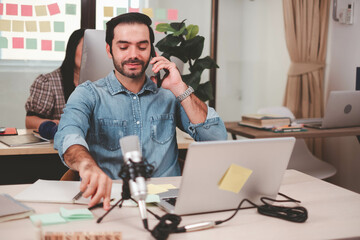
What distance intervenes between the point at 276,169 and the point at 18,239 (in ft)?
2.24

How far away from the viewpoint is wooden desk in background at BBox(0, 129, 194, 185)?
78.6 inches

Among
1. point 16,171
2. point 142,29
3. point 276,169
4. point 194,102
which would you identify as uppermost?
point 142,29

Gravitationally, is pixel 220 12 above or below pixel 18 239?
above

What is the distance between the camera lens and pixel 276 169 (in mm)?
1145

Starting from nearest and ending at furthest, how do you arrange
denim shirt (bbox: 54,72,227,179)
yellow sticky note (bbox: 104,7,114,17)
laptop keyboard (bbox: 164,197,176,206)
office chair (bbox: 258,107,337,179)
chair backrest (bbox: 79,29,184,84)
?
laptop keyboard (bbox: 164,197,176,206) < denim shirt (bbox: 54,72,227,179) < chair backrest (bbox: 79,29,184,84) < office chair (bbox: 258,107,337,179) < yellow sticky note (bbox: 104,7,114,17)

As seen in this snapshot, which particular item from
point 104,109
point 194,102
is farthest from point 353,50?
point 104,109

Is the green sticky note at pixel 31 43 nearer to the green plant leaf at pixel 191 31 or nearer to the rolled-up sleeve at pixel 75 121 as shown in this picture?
the green plant leaf at pixel 191 31

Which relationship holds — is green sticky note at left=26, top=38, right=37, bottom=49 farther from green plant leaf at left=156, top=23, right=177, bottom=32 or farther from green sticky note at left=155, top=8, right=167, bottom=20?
green plant leaf at left=156, top=23, right=177, bottom=32

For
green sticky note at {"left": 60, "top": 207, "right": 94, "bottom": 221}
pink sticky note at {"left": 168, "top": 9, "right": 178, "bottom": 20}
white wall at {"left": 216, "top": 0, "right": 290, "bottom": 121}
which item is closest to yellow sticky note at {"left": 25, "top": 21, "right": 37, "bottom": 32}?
pink sticky note at {"left": 168, "top": 9, "right": 178, "bottom": 20}

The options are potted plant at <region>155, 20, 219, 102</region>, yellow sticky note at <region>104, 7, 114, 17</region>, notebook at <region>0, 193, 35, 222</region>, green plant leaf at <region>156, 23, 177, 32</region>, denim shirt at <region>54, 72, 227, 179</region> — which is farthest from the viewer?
yellow sticky note at <region>104, 7, 114, 17</region>

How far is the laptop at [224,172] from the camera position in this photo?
1.03 meters

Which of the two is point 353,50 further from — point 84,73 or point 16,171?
point 16,171

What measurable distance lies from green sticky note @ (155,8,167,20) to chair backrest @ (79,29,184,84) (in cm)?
198

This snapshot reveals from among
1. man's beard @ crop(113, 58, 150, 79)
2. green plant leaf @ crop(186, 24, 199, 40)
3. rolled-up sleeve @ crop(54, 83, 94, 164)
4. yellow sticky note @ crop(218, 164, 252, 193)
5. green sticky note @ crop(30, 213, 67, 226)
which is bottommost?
green sticky note @ crop(30, 213, 67, 226)
